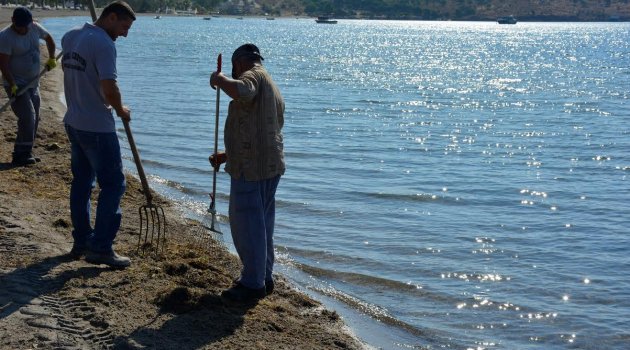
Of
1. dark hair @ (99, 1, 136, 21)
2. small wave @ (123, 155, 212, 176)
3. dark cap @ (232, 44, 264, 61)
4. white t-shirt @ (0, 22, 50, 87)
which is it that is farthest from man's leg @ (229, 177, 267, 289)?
small wave @ (123, 155, 212, 176)

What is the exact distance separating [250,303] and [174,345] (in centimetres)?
114

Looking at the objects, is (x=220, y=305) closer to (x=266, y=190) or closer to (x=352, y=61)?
(x=266, y=190)

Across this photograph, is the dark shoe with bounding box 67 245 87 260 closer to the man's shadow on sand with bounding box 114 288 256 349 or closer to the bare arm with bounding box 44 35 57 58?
the man's shadow on sand with bounding box 114 288 256 349

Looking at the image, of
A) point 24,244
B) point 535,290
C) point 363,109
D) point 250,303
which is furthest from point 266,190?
point 363,109

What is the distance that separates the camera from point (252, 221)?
7.03 meters

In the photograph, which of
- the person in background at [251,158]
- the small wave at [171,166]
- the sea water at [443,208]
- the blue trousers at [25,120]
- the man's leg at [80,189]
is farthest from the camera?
the small wave at [171,166]

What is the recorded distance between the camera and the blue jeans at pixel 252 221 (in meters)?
6.98

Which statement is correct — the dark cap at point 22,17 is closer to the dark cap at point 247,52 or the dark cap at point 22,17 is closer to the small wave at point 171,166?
the dark cap at point 247,52

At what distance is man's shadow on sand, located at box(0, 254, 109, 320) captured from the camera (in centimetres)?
647

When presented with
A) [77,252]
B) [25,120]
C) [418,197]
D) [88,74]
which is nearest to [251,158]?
[88,74]

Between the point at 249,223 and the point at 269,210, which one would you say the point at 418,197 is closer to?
the point at 269,210

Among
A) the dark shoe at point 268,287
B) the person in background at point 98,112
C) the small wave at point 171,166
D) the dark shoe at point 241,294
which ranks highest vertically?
the person in background at point 98,112

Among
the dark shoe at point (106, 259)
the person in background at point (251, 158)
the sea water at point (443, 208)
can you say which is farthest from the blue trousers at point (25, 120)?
the person in background at point (251, 158)

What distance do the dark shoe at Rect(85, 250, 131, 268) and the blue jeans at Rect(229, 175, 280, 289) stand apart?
1043 mm
